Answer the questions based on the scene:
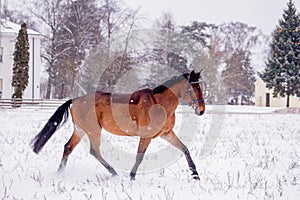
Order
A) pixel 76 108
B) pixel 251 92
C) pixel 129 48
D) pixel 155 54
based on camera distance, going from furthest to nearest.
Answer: pixel 251 92
pixel 155 54
pixel 129 48
pixel 76 108

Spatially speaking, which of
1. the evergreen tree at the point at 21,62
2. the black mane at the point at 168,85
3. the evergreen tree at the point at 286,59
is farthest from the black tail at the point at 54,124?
the evergreen tree at the point at 286,59

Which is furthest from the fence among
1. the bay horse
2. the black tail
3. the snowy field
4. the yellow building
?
the yellow building

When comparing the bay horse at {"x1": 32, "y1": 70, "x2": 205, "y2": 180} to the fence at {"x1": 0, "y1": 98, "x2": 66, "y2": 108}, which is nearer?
the bay horse at {"x1": 32, "y1": 70, "x2": 205, "y2": 180}

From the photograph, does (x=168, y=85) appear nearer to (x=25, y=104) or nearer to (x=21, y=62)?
(x=25, y=104)

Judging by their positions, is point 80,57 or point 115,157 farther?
point 80,57

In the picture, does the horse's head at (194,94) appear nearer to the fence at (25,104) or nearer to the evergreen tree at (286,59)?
the fence at (25,104)

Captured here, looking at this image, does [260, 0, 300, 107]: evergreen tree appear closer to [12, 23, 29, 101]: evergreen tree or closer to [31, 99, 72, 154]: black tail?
[12, 23, 29, 101]: evergreen tree

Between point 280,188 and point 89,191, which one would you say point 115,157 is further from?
point 280,188

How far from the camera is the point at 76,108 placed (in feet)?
21.0

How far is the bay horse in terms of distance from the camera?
5.96 m

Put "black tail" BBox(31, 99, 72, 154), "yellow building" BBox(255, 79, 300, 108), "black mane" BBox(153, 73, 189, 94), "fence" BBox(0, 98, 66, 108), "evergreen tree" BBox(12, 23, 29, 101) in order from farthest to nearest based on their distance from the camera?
1. "yellow building" BBox(255, 79, 300, 108)
2. "evergreen tree" BBox(12, 23, 29, 101)
3. "fence" BBox(0, 98, 66, 108)
4. "black tail" BBox(31, 99, 72, 154)
5. "black mane" BBox(153, 73, 189, 94)

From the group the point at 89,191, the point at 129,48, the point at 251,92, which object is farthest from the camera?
the point at 251,92

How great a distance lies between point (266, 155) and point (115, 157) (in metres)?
2.96

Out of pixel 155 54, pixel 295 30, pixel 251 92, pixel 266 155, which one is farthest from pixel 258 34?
pixel 266 155
